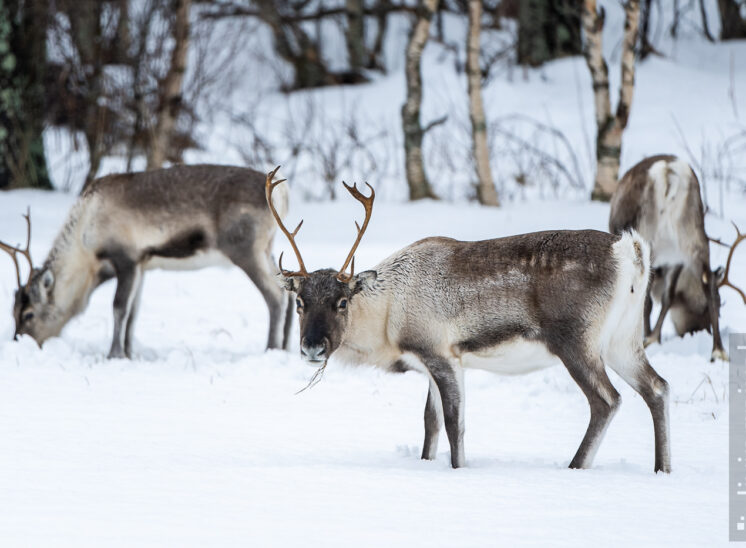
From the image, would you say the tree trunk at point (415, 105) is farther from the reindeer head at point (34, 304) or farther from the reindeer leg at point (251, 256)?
the reindeer head at point (34, 304)

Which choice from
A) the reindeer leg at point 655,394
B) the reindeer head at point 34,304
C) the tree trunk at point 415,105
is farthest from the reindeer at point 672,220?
the tree trunk at point 415,105

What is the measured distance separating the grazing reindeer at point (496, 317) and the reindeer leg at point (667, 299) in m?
3.39

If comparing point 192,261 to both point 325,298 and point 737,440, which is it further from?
point 737,440

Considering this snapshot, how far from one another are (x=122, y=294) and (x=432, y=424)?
→ 12.6ft

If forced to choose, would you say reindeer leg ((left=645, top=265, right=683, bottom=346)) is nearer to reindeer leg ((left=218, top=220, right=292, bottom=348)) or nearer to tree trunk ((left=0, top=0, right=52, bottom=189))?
reindeer leg ((left=218, top=220, right=292, bottom=348))

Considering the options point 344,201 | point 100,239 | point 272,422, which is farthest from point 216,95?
point 272,422

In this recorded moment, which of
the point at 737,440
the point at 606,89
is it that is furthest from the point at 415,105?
the point at 737,440

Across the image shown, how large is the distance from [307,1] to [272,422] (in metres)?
18.4

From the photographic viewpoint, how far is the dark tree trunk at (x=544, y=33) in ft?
63.0

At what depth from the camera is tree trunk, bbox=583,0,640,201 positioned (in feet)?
35.9

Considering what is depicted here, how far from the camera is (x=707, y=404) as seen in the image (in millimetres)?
6363

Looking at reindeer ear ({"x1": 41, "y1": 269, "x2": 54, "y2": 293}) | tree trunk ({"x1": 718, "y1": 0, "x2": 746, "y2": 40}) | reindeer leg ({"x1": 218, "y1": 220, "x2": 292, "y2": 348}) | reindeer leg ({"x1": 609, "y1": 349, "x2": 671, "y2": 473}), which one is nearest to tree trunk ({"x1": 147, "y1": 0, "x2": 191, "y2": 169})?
reindeer ear ({"x1": 41, "y1": 269, "x2": 54, "y2": 293})

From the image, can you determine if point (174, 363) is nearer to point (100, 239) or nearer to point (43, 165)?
point (100, 239)

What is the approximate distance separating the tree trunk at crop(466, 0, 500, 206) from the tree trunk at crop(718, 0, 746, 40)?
9653 millimetres
